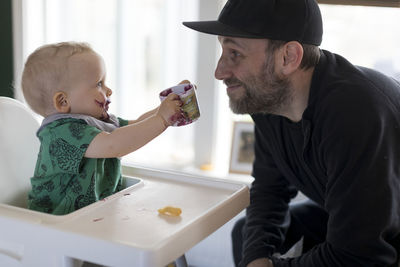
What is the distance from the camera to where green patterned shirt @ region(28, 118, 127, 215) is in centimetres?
121

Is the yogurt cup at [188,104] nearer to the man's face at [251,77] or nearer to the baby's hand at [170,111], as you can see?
the baby's hand at [170,111]

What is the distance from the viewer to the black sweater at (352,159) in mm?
1294

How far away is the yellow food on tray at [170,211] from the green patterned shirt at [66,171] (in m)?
0.21

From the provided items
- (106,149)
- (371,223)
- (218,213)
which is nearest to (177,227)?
(218,213)

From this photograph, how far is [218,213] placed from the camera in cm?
117

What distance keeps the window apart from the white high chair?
3.31 feet

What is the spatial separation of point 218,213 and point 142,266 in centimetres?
30

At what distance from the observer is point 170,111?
1.24 m

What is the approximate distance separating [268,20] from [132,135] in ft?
1.72

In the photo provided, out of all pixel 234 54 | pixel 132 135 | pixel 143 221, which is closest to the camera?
pixel 143 221

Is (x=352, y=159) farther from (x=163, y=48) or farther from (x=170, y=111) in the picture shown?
(x=163, y=48)

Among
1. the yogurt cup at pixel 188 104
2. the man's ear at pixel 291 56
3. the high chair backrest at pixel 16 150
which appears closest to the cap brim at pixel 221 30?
the man's ear at pixel 291 56

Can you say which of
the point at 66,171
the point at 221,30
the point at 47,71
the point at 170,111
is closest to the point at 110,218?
the point at 66,171

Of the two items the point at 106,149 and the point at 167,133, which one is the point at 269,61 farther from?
the point at 167,133
